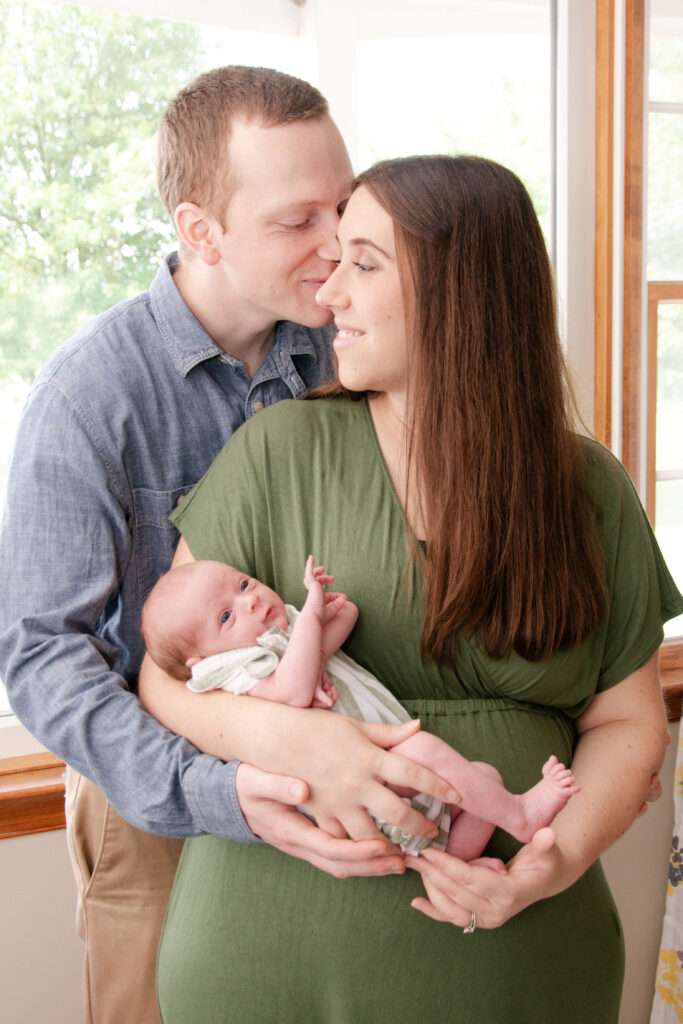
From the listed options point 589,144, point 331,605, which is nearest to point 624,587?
point 331,605

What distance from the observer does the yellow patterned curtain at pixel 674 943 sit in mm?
2289

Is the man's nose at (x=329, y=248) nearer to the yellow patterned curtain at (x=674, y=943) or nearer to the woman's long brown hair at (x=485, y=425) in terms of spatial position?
the woman's long brown hair at (x=485, y=425)

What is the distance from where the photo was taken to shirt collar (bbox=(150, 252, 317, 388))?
149 cm

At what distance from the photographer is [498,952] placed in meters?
1.20

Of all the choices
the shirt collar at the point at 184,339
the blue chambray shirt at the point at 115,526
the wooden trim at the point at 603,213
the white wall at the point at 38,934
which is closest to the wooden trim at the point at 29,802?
the white wall at the point at 38,934

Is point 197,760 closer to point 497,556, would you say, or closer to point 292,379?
point 497,556

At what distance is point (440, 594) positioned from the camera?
124cm

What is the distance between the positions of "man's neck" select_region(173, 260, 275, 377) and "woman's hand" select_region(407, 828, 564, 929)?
0.87 m

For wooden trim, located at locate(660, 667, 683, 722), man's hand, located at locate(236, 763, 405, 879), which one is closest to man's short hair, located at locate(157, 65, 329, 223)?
man's hand, located at locate(236, 763, 405, 879)

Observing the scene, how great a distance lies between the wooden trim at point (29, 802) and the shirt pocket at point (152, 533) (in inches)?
26.3

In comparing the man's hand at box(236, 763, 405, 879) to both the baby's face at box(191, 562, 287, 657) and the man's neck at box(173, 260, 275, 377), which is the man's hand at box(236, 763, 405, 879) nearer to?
the baby's face at box(191, 562, 287, 657)

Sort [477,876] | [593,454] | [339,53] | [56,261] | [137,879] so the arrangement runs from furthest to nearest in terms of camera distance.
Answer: [339,53] → [56,261] → [137,879] → [593,454] → [477,876]

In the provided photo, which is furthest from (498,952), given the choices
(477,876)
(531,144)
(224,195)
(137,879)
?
(531,144)

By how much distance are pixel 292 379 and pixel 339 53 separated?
1.06m
